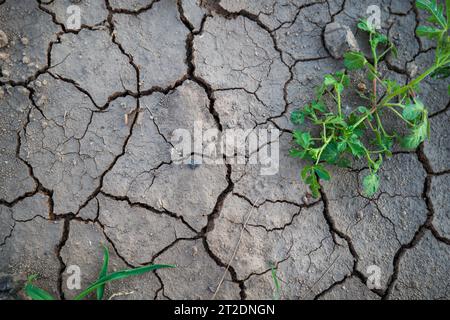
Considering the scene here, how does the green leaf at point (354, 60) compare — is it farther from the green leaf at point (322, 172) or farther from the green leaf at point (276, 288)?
the green leaf at point (276, 288)

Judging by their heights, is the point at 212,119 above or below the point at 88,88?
below

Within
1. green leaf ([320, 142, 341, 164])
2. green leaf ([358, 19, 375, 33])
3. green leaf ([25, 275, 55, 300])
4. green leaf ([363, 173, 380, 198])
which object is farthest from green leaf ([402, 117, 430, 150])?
Result: green leaf ([25, 275, 55, 300])

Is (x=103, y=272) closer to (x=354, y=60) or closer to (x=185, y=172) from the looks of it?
(x=185, y=172)

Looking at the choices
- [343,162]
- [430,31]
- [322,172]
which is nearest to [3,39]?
[322,172]

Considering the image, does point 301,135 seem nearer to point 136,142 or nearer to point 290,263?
point 290,263

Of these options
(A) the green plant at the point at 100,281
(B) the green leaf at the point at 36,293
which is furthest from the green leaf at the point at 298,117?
(B) the green leaf at the point at 36,293

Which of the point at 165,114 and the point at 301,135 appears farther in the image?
the point at 165,114

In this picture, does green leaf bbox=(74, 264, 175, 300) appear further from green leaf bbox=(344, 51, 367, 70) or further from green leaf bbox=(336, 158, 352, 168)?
green leaf bbox=(344, 51, 367, 70)
